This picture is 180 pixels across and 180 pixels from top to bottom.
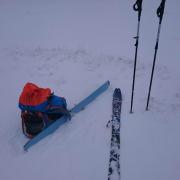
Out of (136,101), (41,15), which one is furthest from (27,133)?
(41,15)

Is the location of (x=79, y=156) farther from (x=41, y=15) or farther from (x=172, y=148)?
(x=41, y=15)

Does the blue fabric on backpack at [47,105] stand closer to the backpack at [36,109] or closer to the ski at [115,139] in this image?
the backpack at [36,109]

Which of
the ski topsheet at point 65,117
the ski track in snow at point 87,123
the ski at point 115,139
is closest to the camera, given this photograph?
the ski at point 115,139

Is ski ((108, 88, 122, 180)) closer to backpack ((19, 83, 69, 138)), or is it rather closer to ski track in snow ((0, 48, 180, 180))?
ski track in snow ((0, 48, 180, 180))

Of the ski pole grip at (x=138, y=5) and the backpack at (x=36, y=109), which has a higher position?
the ski pole grip at (x=138, y=5)

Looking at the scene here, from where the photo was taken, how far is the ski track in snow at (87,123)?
3242mm

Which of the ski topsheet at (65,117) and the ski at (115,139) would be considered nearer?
the ski at (115,139)

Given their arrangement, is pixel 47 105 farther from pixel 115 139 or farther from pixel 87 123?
pixel 115 139

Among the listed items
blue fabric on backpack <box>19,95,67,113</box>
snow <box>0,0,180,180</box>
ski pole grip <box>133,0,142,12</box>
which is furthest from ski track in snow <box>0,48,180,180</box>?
ski pole grip <box>133,0,142,12</box>

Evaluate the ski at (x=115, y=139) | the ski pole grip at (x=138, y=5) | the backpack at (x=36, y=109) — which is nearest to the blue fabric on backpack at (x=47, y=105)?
the backpack at (x=36, y=109)

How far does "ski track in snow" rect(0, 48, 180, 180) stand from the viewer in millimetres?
3242

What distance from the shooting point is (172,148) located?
3.37m

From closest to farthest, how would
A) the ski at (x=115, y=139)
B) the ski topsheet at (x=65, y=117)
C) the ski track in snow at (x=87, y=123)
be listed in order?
the ski at (x=115, y=139), the ski track in snow at (x=87, y=123), the ski topsheet at (x=65, y=117)

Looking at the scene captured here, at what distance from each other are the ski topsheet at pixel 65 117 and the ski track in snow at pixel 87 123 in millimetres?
66
